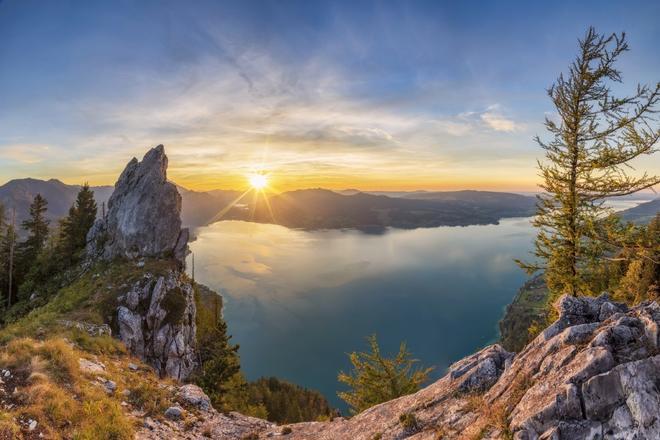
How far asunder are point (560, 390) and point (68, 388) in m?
15.6

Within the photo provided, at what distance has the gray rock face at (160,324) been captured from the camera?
24.9 metres

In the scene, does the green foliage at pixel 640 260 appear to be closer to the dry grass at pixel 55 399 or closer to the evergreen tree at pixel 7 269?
the dry grass at pixel 55 399

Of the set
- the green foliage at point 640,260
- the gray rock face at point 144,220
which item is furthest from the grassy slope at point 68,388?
the green foliage at point 640,260

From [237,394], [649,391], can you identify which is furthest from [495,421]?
[237,394]

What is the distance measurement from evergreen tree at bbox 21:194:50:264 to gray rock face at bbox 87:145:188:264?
35.3ft

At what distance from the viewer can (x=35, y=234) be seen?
4772 cm

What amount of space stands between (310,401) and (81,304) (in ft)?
175

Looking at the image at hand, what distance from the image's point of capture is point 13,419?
885 cm

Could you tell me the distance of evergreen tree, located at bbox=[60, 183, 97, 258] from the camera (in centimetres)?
4494

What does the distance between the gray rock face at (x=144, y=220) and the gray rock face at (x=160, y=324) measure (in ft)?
21.9

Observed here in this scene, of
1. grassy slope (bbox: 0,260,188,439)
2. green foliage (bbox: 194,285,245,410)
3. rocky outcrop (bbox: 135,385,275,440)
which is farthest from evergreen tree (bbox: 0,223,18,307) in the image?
rocky outcrop (bbox: 135,385,275,440)

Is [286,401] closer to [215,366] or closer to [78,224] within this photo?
[215,366]

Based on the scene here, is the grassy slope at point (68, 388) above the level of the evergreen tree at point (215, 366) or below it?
above

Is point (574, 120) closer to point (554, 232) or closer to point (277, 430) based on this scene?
point (554, 232)
